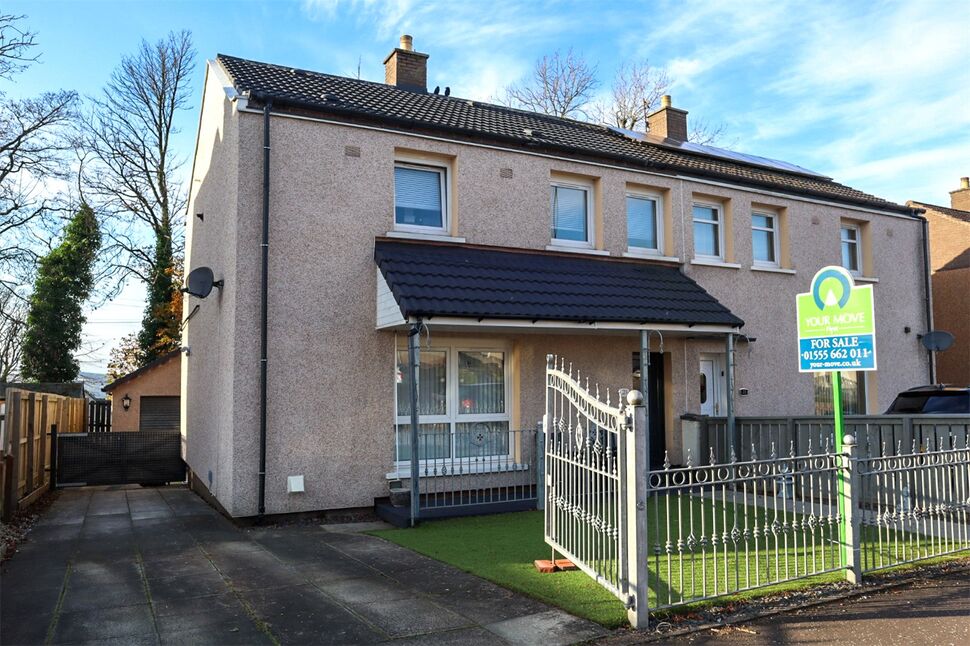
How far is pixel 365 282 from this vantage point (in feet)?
35.2

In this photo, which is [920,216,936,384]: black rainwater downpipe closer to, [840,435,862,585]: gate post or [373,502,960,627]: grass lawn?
[373,502,960,627]: grass lawn

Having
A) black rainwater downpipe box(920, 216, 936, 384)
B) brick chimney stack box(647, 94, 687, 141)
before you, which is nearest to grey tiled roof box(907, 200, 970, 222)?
black rainwater downpipe box(920, 216, 936, 384)

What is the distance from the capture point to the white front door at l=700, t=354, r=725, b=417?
553 inches

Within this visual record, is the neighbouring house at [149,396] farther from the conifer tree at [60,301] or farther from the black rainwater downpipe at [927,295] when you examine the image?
the black rainwater downpipe at [927,295]

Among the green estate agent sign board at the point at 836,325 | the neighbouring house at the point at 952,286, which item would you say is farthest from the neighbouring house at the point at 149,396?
the neighbouring house at the point at 952,286

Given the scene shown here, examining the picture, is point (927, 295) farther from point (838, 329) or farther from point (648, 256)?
point (838, 329)

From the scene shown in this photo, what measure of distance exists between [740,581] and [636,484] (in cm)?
189

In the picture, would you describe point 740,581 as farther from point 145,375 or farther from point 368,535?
point 145,375

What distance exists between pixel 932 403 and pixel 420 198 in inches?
361

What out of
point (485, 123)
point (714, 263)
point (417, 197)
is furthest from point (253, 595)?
point (714, 263)

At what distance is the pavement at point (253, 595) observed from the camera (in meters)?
5.34

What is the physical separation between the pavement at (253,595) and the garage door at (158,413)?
1571 cm

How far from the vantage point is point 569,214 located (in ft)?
43.1

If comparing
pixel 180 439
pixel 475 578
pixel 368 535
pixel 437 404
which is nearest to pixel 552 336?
pixel 437 404
